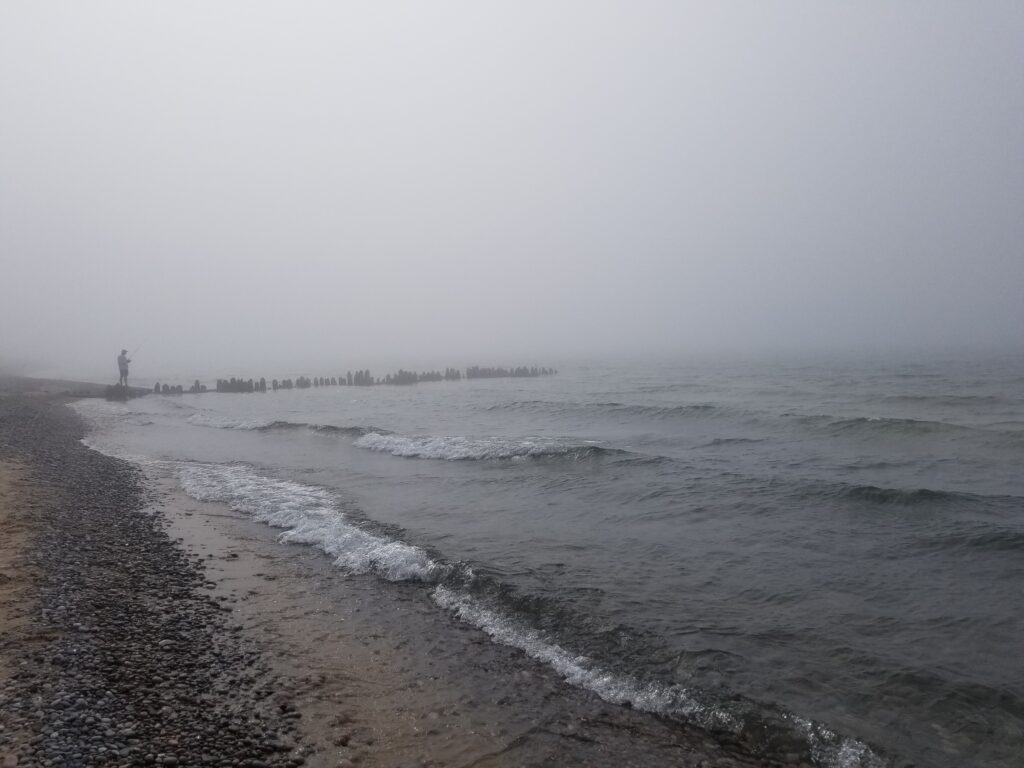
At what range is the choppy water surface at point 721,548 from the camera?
565 centimetres

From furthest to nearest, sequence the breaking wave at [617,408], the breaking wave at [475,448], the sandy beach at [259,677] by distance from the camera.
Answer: the breaking wave at [617,408] → the breaking wave at [475,448] → the sandy beach at [259,677]

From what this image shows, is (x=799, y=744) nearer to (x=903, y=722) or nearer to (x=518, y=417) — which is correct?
(x=903, y=722)

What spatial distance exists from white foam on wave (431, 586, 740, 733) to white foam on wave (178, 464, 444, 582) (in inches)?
71.7

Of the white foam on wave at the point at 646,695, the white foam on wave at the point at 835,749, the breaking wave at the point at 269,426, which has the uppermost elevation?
the breaking wave at the point at 269,426

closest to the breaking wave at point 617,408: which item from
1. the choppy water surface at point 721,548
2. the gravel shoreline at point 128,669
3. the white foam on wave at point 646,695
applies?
the choppy water surface at point 721,548

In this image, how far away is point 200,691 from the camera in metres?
5.26

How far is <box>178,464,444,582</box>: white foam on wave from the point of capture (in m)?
9.22

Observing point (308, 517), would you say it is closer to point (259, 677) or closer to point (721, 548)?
point (259, 677)

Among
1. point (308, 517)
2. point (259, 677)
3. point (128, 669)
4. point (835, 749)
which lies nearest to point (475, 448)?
point (308, 517)

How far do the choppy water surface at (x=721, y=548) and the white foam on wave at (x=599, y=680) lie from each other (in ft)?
0.09

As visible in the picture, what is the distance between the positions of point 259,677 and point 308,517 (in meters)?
6.68

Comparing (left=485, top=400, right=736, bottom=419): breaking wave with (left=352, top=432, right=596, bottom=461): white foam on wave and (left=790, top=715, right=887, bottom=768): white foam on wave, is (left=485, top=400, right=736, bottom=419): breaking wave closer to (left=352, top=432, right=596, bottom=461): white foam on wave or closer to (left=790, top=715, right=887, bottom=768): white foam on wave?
(left=352, top=432, right=596, bottom=461): white foam on wave

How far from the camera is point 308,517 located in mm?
12102

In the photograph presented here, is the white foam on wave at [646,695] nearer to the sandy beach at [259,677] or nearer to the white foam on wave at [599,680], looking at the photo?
the white foam on wave at [599,680]
